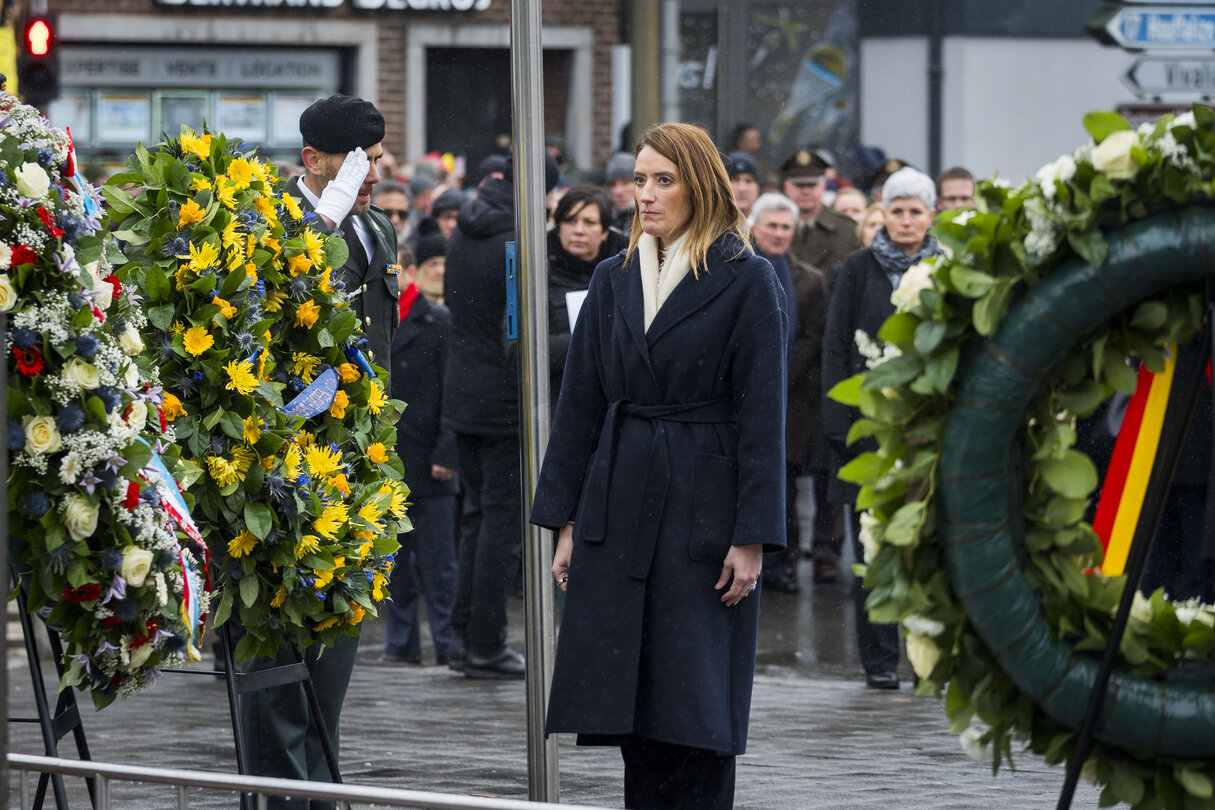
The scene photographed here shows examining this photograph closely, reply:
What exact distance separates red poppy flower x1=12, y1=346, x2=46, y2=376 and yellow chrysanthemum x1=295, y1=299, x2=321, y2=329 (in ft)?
3.81

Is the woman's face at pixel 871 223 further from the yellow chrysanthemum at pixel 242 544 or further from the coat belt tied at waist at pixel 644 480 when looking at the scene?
the yellow chrysanthemum at pixel 242 544

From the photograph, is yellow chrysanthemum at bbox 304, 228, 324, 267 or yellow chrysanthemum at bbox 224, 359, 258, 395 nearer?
yellow chrysanthemum at bbox 224, 359, 258, 395

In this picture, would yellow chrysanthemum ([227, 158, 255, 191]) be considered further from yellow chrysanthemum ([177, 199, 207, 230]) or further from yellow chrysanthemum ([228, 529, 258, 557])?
yellow chrysanthemum ([228, 529, 258, 557])

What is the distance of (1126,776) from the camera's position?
3143 mm

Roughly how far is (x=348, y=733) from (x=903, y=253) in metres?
3.13

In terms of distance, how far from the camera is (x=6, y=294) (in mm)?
3617

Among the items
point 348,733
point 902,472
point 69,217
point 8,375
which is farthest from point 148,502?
point 348,733

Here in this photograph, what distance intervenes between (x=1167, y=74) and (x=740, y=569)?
7928 mm

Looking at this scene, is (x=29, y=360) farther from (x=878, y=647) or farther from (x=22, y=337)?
(x=878, y=647)

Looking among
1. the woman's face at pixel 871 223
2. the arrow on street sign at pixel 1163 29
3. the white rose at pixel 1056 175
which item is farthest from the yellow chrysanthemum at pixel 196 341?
the arrow on street sign at pixel 1163 29

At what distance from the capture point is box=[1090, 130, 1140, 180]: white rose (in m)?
3.07

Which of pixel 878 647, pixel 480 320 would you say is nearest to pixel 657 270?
pixel 878 647

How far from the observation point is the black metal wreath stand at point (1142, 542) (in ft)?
10.0

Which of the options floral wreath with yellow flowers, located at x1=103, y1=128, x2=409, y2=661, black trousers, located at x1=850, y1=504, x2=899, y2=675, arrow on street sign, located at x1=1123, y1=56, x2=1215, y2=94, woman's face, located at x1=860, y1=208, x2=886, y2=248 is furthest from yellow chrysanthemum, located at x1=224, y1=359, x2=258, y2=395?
arrow on street sign, located at x1=1123, y1=56, x2=1215, y2=94
